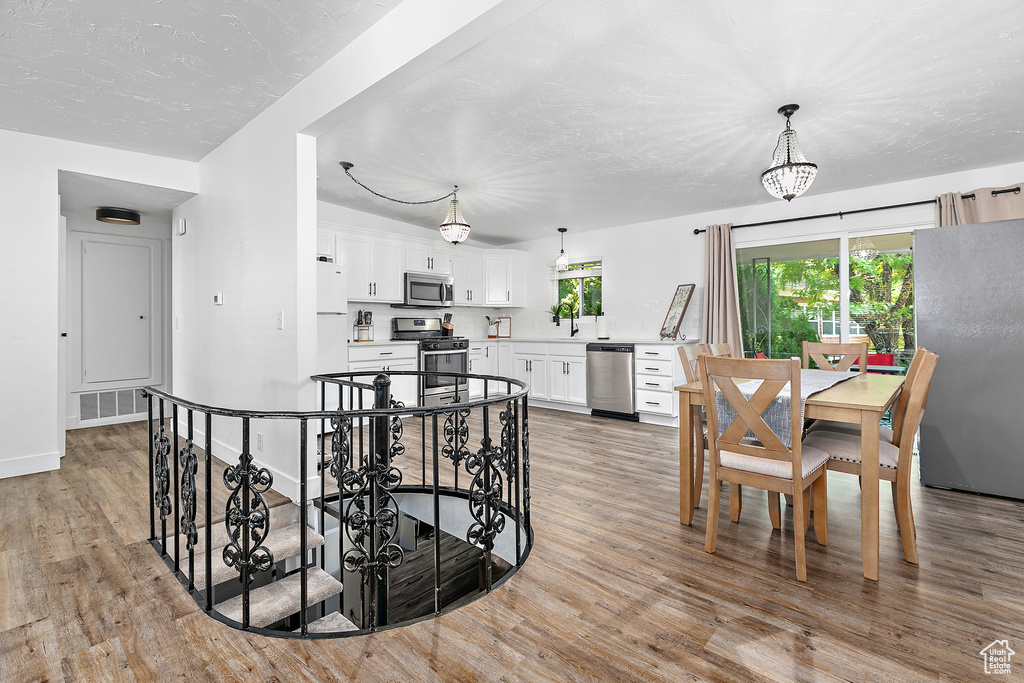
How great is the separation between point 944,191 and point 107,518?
6.43 metres

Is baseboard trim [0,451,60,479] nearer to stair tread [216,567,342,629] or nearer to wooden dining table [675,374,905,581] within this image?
stair tread [216,567,342,629]

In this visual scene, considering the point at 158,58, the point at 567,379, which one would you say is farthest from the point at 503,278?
the point at 158,58

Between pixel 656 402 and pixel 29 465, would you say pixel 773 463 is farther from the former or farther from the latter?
pixel 29 465

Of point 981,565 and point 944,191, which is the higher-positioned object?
point 944,191

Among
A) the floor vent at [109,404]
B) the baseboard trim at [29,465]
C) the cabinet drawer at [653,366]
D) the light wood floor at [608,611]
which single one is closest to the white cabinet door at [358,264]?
the floor vent at [109,404]

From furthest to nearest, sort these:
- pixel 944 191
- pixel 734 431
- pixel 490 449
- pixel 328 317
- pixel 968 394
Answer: pixel 328 317 < pixel 944 191 < pixel 968 394 < pixel 734 431 < pixel 490 449

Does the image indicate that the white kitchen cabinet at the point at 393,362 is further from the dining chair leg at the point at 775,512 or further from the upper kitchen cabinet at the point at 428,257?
the dining chair leg at the point at 775,512

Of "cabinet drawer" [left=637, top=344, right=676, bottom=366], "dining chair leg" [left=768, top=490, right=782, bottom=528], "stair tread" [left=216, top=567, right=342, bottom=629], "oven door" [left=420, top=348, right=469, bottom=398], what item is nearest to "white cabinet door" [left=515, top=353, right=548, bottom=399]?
"oven door" [left=420, top=348, right=469, bottom=398]

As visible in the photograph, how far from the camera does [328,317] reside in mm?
4574

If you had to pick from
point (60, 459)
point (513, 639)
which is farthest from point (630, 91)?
point (60, 459)

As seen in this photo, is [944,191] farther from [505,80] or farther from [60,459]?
[60,459]

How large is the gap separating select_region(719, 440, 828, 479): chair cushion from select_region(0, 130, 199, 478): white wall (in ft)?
15.0

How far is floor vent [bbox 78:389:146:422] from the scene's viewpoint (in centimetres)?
503

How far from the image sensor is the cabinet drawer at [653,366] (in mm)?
5191
